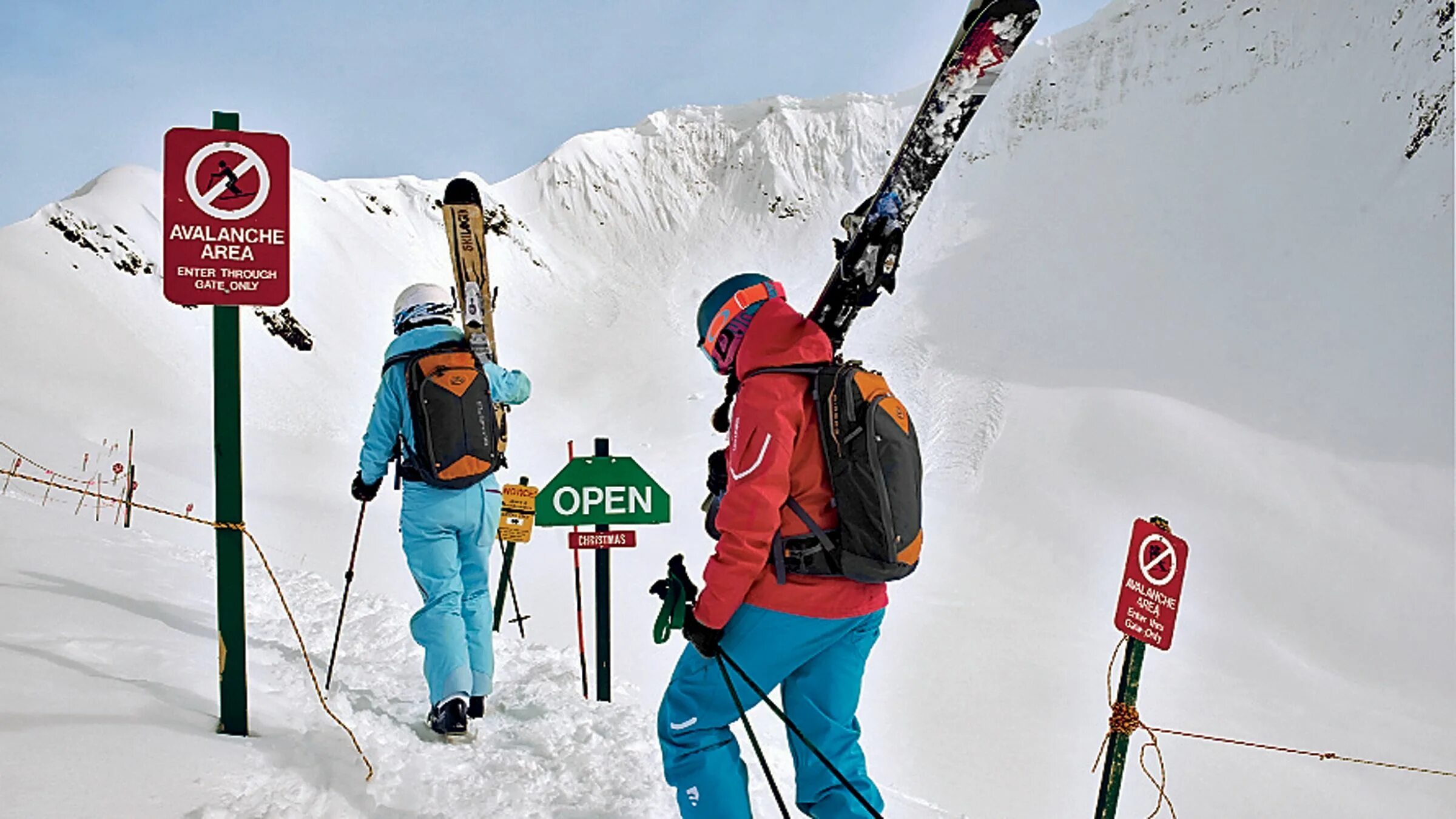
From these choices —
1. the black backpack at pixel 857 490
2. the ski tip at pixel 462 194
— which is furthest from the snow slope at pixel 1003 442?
the ski tip at pixel 462 194

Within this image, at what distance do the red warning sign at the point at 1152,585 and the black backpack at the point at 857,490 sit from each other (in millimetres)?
1027

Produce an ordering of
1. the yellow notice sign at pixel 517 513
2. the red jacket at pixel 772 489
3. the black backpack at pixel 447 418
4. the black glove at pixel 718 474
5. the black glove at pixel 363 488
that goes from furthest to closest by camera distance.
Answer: the yellow notice sign at pixel 517 513 → the black glove at pixel 363 488 → the black backpack at pixel 447 418 → the black glove at pixel 718 474 → the red jacket at pixel 772 489

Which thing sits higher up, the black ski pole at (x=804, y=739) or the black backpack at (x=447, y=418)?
the black backpack at (x=447, y=418)

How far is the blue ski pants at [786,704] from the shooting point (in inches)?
91.8

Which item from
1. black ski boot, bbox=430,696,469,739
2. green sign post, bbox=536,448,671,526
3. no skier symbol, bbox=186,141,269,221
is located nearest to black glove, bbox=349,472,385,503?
green sign post, bbox=536,448,671,526

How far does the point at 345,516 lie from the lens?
1286cm

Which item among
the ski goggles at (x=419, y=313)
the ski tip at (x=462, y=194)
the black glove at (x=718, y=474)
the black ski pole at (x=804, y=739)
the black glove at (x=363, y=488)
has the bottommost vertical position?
the black ski pole at (x=804, y=739)

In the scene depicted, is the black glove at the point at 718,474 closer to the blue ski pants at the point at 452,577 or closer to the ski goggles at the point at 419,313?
the blue ski pants at the point at 452,577

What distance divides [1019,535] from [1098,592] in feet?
6.69

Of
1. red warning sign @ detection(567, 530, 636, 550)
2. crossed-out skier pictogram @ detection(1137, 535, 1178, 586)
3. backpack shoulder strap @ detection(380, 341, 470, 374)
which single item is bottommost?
red warning sign @ detection(567, 530, 636, 550)

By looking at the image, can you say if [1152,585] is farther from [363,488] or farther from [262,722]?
[363,488]

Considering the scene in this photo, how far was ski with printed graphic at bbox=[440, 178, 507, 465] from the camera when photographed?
15.4 feet

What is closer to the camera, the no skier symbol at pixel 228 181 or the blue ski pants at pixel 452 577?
the no skier symbol at pixel 228 181

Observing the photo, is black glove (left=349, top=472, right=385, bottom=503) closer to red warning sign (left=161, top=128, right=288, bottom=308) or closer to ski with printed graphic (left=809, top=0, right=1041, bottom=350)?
red warning sign (left=161, top=128, right=288, bottom=308)
